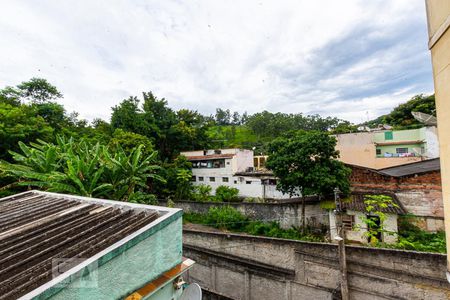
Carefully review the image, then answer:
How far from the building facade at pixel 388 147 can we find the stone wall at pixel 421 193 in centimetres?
567

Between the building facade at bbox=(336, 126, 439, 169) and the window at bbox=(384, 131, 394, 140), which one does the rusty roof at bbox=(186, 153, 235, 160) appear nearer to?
the building facade at bbox=(336, 126, 439, 169)

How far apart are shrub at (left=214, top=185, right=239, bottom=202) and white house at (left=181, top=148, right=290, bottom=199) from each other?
21.3 inches

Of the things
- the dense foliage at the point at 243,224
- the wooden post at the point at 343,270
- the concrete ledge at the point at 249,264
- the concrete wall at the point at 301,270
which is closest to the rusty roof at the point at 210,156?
the dense foliage at the point at 243,224

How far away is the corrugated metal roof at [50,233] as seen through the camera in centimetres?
185

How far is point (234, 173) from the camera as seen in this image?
59.8 feet

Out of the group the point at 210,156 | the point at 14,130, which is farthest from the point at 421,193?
the point at 14,130

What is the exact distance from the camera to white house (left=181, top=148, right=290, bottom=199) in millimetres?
16109

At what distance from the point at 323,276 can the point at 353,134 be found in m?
13.4

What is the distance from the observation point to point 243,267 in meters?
8.05

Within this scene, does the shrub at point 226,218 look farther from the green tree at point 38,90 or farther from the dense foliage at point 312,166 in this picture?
the green tree at point 38,90

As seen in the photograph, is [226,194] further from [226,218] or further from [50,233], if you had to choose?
[50,233]

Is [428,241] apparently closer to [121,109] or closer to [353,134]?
[353,134]

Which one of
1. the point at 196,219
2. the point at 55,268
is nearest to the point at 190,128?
the point at 196,219

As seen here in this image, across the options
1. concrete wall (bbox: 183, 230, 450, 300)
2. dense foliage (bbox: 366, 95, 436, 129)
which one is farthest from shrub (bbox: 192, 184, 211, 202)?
dense foliage (bbox: 366, 95, 436, 129)
